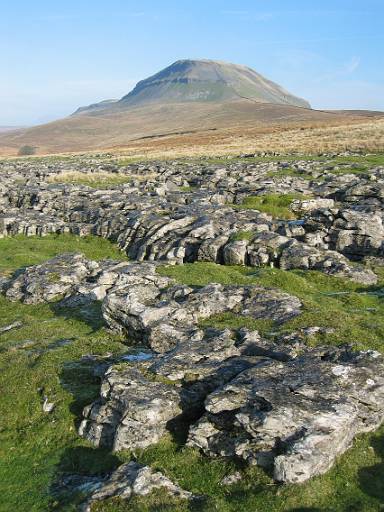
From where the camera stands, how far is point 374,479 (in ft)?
56.6

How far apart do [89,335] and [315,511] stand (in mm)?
16920

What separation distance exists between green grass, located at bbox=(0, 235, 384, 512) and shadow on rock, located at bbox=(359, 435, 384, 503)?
3 cm

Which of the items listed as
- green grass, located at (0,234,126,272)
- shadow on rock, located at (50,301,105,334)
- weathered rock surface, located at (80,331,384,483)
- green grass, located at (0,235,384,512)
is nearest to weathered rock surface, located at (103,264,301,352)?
green grass, located at (0,235,384,512)

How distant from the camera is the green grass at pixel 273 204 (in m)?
55.3

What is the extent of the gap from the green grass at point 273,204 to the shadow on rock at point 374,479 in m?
38.4

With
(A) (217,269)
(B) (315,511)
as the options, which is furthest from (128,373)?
(A) (217,269)

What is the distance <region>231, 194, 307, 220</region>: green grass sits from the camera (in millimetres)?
55344

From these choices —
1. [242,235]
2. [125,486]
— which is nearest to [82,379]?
[125,486]

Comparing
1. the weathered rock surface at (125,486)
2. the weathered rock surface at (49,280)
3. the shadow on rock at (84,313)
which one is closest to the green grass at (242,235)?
the weathered rock surface at (49,280)

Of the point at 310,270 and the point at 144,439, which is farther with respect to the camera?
the point at 310,270

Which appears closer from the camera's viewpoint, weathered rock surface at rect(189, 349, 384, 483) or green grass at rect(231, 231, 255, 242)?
weathered rock surface at rect(189, 349, 384, 483)

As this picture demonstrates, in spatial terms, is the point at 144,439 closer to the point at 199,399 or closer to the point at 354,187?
the point at 199,399

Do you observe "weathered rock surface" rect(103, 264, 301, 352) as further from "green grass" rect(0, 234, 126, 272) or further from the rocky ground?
"green grass" rect(0, 234, 126, 272)

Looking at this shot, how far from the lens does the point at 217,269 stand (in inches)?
1542
